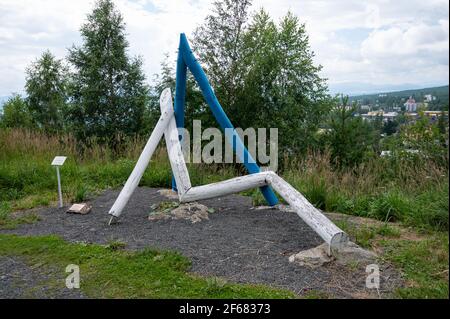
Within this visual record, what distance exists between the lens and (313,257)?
3.49 meters

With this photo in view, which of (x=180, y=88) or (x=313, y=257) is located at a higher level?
(x=180, y=88)

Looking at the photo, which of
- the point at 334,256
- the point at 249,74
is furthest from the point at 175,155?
the point at 249,74

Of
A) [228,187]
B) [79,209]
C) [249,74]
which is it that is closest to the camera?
[228,187]

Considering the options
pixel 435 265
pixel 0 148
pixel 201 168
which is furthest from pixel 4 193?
pixel 435 265

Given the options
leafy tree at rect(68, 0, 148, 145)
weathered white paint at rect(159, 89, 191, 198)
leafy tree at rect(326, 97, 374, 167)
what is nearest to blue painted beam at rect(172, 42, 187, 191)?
weathered white paint at rect(159, 89, 191, 198)

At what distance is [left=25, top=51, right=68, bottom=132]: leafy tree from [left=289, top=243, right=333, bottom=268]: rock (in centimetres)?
2082

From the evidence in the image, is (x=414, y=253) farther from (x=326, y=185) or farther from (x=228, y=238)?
(x=326, y=185)

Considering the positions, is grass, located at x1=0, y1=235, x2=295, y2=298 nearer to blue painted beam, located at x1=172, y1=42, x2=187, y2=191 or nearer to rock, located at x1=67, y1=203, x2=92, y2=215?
rock, located at x1=67, y1=203, x2=92, y2=215

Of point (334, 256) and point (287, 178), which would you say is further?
point (287, 178)

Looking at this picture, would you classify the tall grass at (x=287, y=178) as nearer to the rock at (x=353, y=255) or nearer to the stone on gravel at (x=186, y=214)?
the stone on gravel at (x=186, y=214)

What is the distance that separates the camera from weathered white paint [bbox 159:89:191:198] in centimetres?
481

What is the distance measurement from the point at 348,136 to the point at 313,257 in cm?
A: 786

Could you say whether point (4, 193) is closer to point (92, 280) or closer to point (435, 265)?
point (92, 280)

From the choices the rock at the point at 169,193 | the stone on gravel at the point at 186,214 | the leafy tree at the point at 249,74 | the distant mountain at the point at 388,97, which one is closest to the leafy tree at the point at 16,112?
the leafy tree at the point at 249,74
